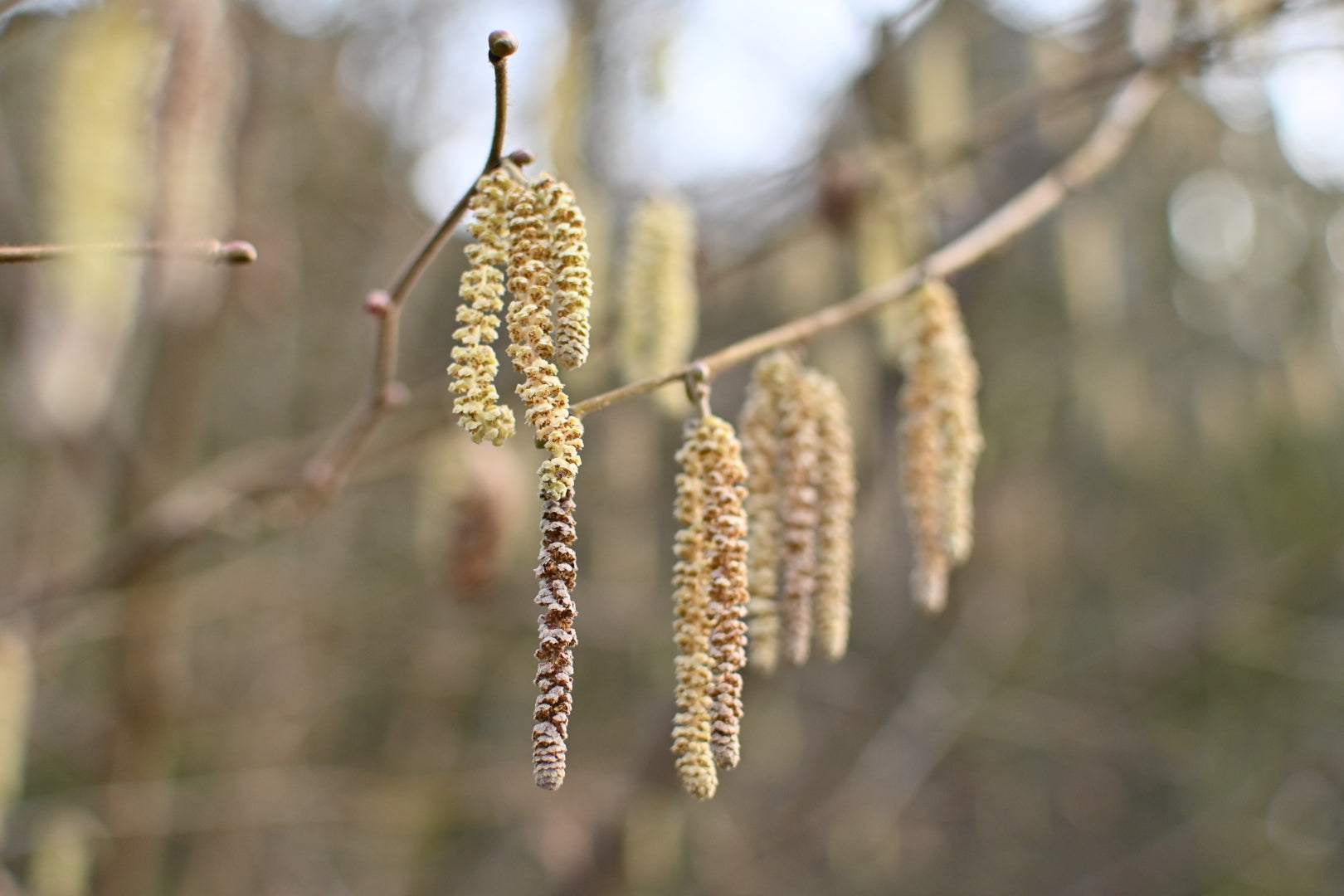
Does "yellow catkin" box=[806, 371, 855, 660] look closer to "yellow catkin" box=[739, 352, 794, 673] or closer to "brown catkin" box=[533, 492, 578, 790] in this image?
"yellow catkin" box=[739, 352, 794, 673]

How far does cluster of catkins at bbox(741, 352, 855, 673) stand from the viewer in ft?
2.49

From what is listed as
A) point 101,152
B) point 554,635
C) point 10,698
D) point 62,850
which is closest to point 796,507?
point 554,635

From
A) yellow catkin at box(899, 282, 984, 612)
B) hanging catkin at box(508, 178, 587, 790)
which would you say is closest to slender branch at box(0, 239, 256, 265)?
hanging catkin at box(508, 178, 587, 790)

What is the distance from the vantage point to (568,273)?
579 mm

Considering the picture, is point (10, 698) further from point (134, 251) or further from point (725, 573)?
point (725, 573)

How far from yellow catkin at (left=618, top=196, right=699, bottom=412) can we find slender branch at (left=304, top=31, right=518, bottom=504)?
0.74 ft

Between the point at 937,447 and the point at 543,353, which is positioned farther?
the point at 937,447

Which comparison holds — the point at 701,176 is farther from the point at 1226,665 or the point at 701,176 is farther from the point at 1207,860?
the point at 1207,860

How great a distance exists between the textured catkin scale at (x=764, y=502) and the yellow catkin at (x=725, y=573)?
3.2 inches

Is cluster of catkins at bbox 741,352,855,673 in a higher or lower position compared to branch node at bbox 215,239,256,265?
lower

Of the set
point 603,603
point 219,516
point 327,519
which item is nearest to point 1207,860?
point 603,603

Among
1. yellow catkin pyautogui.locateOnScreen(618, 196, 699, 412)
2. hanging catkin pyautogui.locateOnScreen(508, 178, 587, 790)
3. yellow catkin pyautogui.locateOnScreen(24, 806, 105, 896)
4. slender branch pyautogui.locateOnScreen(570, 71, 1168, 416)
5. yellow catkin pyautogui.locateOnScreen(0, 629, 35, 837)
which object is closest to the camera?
hanging catkin pyautogui.locateOnScreen(508, 178, 587, 790)

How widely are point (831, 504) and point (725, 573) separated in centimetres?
19

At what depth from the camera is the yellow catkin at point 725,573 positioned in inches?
24.8
